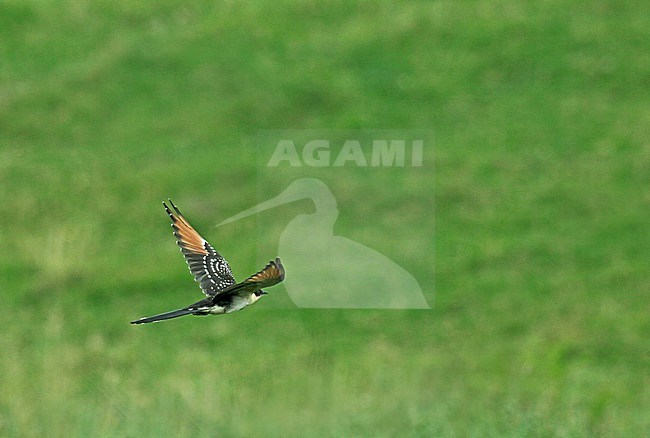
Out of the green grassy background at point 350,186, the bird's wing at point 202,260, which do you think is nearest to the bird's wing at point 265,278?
the bird's wing at point 202,260

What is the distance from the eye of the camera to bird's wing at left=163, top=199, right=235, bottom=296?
148 inches

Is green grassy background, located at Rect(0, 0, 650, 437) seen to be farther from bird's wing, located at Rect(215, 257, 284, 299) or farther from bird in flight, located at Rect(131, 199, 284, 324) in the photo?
bird's wing, located at Rect(215, 257, 284, 299)

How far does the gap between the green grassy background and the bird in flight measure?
6.26 meters

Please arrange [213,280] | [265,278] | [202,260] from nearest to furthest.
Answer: [265,278], [213,280], [202,260]

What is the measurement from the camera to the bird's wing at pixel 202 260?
375 cm

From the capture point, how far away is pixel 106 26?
20047 mm

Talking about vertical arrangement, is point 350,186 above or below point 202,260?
above

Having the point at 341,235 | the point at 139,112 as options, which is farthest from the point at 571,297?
the point at 139,112

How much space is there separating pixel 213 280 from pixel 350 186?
13.4m

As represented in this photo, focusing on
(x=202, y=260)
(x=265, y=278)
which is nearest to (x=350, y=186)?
(x=202, y=260)

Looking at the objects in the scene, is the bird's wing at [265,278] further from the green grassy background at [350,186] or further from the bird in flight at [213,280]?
the green grassy background at [350,186]

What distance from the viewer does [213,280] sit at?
3799 mm

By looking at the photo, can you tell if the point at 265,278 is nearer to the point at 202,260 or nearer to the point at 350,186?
the point at 202,260

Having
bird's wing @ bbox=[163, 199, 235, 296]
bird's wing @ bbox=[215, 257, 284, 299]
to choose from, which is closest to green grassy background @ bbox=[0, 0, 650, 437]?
bird's wing @ bbox=[163, 199, 235, 296]
